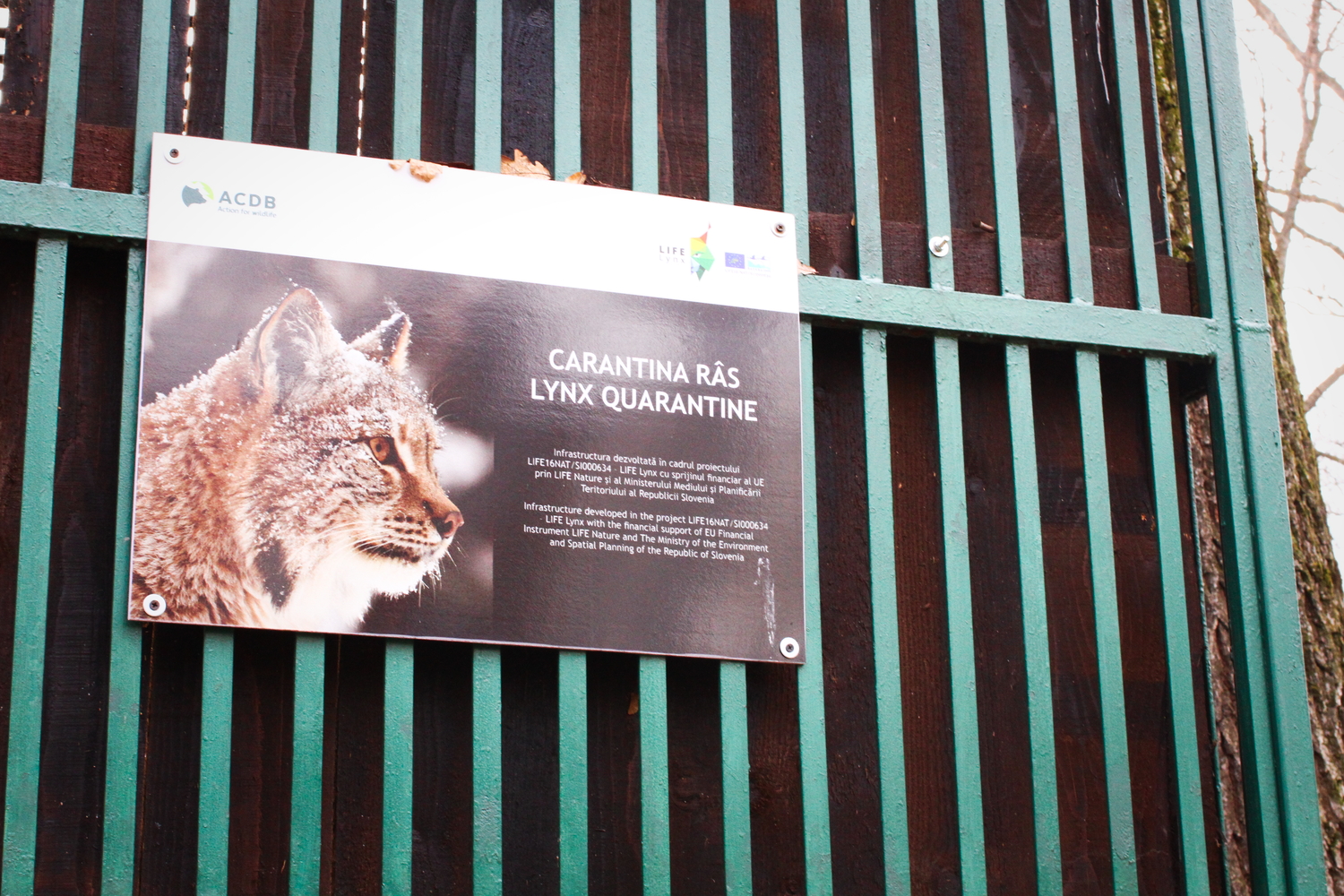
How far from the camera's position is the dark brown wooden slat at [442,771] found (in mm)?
2844

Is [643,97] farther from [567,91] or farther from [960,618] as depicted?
[960,618]

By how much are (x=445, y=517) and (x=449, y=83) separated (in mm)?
1095

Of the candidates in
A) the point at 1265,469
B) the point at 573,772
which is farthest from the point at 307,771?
the point at 1265,469

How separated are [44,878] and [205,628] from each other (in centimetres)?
56

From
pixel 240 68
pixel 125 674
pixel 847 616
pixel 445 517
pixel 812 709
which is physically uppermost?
pixel 240 68

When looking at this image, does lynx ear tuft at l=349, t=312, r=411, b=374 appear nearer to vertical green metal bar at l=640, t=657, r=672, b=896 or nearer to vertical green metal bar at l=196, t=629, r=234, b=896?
vertical green metal bar at l=196, t=629, r=234, b=896

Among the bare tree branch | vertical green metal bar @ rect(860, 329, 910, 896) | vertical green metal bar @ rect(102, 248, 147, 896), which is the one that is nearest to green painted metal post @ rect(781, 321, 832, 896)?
vertical green metal bar @ rect(860, 329, 910, 896)

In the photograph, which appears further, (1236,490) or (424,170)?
(1236,490)

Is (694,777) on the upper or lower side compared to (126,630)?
lower

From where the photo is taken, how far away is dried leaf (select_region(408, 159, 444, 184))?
3.08 meters

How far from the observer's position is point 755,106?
3.45 metres

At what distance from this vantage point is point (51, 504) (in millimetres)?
2779

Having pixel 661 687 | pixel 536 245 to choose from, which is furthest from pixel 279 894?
pixel 536 245

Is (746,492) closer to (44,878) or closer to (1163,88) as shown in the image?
(44,878)
